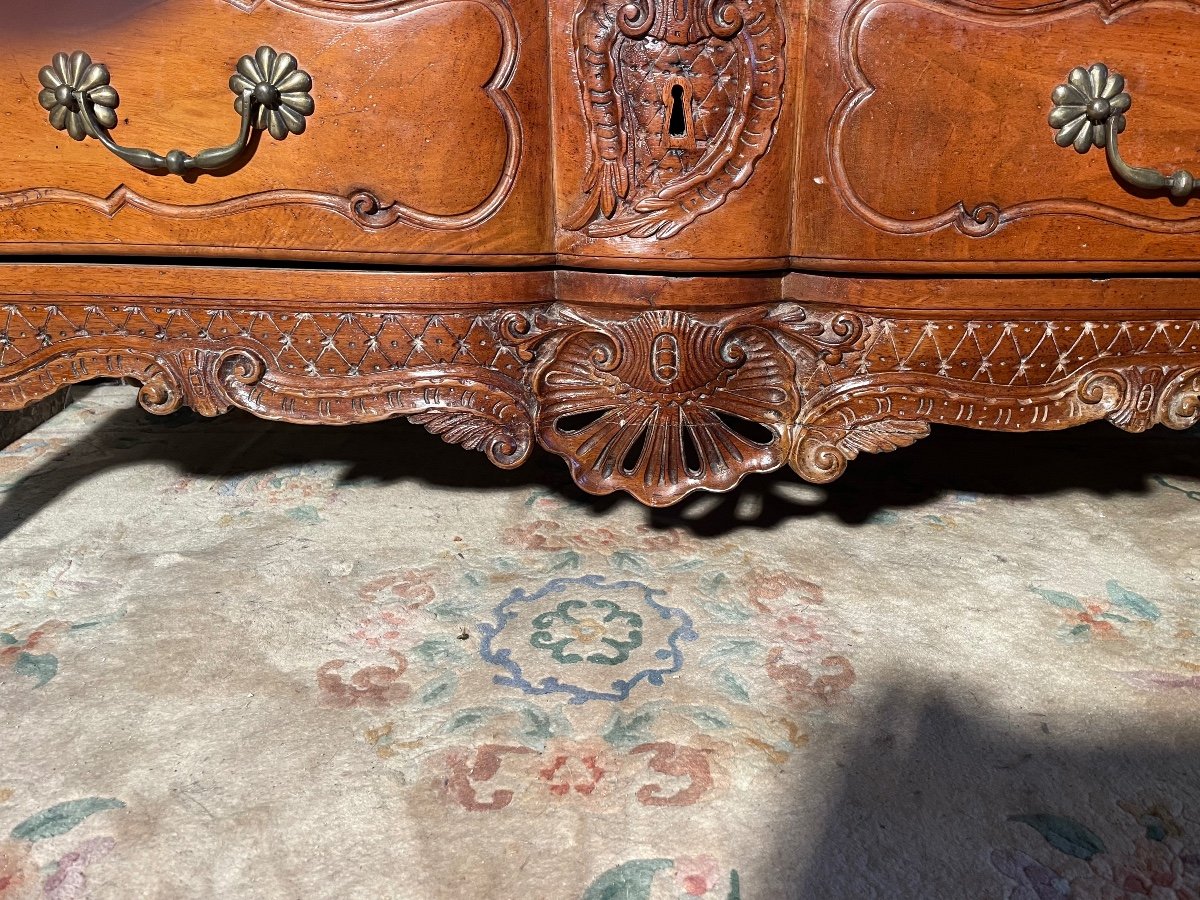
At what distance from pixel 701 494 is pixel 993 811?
1.86 feet

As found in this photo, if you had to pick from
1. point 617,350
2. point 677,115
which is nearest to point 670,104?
point 677,115

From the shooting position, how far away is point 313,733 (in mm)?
745

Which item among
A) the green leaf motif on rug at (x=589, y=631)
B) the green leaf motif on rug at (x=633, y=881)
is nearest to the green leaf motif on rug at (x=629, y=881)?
the green leaf motif on rug at (x=633, y=881)

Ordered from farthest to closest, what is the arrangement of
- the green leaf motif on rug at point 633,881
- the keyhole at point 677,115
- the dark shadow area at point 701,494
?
the dark shadow area at point 701,494 < the keyhole at point 677,115 < the green leaf motif on rug at point 633,881

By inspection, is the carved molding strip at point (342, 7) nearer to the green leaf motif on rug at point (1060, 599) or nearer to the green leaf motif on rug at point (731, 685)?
the green leaf motif on rug at point (731, 685)

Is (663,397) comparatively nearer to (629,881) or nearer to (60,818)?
(629,881)

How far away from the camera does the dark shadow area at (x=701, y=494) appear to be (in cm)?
114

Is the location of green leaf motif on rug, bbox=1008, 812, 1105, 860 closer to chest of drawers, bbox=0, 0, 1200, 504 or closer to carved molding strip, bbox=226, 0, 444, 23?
chest of drawers, bbox=0, 0, 1200, 504

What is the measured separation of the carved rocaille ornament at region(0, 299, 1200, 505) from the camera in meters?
0.77

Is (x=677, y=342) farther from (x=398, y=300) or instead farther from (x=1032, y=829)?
(x=1032, y=829)

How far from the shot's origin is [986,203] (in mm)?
730

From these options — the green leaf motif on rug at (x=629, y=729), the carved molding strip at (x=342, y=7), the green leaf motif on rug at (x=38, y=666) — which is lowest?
the green leaf motif on rug at (x=629, y=729)

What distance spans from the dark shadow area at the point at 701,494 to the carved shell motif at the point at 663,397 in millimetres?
267

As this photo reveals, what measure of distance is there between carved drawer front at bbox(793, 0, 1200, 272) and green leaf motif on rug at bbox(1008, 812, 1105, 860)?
423 mm
